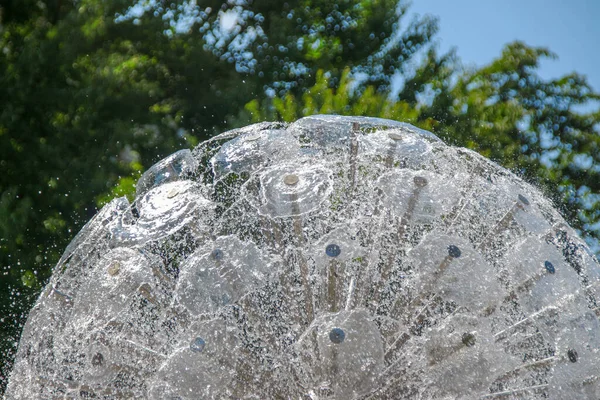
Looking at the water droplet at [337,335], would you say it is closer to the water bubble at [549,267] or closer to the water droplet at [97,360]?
the water bubble at [549,267]

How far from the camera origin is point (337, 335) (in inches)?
127

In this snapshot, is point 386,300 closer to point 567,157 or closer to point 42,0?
point 567,157

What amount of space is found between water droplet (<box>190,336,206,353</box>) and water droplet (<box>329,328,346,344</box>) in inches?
23.0

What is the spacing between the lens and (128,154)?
12.2m

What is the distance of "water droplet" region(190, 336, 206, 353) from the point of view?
136 inches

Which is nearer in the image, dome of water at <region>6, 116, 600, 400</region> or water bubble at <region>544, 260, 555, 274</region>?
dome of water at <region>6, 116, 600, 400</region>

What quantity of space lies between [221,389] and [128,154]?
362 inches

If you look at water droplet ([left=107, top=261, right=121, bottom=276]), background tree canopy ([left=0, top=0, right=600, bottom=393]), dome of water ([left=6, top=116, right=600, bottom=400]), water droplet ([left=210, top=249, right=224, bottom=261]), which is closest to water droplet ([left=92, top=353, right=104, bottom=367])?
dome of water ([left=6, top=116, right=600, bottom=400])

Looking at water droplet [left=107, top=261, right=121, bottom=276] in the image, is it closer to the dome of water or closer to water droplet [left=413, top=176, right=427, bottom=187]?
the dome of water

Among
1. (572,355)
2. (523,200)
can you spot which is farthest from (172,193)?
(572,355)

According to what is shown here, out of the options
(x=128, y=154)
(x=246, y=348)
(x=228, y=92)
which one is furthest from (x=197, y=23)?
(x=246, y=348)

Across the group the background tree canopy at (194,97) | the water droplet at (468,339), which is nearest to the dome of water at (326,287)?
the water droplet at (468,339)

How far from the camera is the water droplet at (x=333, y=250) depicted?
→ 3598 millimetres

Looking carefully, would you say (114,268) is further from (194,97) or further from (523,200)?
(194,97)
